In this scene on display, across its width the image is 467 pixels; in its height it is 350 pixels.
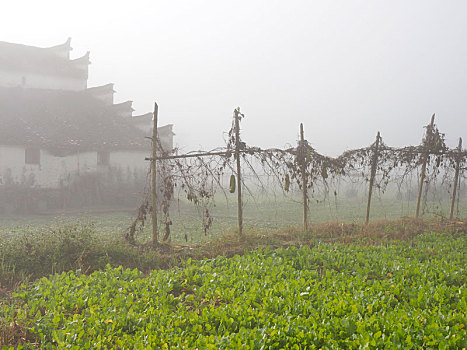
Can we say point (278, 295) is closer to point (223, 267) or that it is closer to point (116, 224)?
point (223, 267)

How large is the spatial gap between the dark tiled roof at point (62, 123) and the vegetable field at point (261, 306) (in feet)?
66.4

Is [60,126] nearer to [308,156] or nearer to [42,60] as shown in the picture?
[42,60]

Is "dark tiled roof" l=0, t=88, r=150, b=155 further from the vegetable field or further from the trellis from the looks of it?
the vegetable field

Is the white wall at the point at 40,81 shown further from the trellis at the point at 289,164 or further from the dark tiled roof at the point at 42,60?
the trellis at the point at 289,164

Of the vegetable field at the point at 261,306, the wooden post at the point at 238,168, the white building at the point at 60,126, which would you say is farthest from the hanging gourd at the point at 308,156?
the white building at the point at 60,126

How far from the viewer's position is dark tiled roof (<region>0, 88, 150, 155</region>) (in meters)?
25.6

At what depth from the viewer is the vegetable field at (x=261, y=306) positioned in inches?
178

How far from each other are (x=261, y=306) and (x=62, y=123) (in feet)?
87.7

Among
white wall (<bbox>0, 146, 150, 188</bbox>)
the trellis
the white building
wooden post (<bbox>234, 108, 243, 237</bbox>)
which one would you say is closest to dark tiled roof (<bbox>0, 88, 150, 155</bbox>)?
the white building

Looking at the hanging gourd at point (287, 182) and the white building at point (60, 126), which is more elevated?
the white building at point (60, 126)

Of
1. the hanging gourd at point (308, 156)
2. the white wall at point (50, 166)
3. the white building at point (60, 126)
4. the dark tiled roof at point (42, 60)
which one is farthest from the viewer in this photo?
the dark tiled roof at point (42, 60)

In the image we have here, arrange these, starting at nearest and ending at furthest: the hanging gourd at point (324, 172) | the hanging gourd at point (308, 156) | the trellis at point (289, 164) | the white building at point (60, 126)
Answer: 1. the trellis at point (289, 164)
2. the hanging gourd at point (308, 156)
3. the hanging gourd at point (324, 172)
4. the white building at point (60, 126)

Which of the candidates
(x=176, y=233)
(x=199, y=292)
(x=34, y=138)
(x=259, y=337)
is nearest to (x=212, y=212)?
(x=176, y=233)

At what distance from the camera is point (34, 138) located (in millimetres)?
25250
